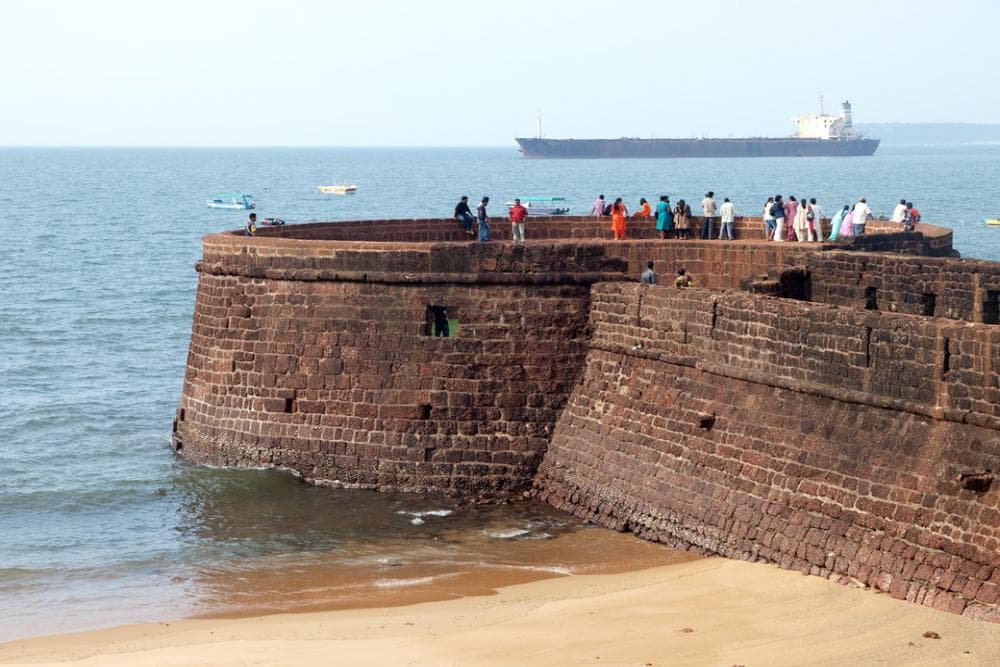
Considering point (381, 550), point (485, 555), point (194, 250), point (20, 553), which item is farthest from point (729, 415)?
point (194, 250)

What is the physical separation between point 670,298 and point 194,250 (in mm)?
46223

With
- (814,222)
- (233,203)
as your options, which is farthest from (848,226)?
(233,203)

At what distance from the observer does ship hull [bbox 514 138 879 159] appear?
165 meters

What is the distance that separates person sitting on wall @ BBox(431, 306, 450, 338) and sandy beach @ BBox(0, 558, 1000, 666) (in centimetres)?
411

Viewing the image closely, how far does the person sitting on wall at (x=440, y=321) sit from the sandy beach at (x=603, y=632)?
4112 mm

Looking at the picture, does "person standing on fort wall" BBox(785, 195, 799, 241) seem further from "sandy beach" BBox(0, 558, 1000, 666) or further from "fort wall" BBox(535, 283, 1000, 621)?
"sandy beach" BBox(0, 558, 1000, 666)

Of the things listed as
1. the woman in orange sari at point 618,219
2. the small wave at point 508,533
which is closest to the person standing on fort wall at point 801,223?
the woman in orange sari at point 618,219

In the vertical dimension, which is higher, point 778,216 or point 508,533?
point 778,216

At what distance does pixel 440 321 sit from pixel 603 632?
581 centimetres

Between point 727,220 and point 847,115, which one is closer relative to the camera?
point 727,220

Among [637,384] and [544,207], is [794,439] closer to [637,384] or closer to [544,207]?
[637,384]

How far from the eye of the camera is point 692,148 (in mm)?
170625

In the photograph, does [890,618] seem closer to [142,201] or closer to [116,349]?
[116,349]

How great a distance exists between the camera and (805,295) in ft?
60.2
